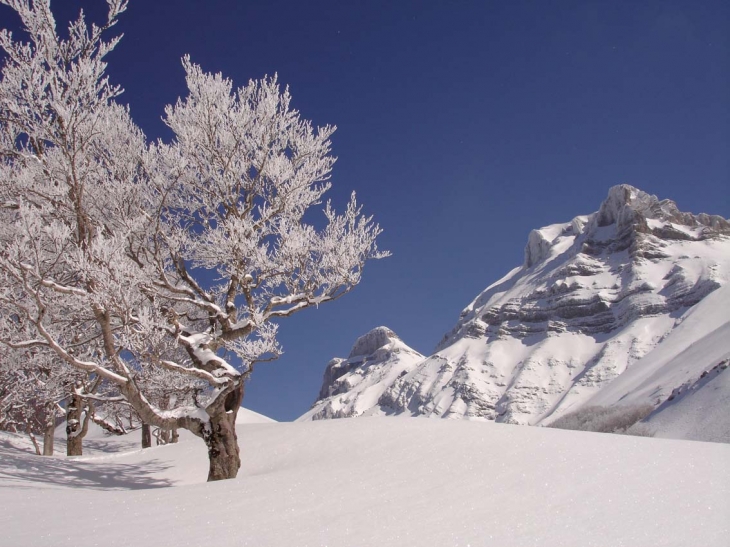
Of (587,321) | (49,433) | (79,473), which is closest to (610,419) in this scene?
(49,433)

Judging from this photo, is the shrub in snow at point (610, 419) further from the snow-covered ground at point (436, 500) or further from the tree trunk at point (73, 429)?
the snow-covered ground at point (436, 500)

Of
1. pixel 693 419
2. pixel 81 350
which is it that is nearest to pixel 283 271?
pixel 81 350

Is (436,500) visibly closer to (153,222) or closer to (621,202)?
(153,222)

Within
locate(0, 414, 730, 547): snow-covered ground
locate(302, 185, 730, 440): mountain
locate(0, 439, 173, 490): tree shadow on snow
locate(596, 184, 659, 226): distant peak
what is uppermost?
locate(596, 184, 659, 226): distant peak

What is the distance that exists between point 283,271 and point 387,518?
22.0 feet

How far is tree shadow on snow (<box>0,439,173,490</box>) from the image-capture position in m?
8.85

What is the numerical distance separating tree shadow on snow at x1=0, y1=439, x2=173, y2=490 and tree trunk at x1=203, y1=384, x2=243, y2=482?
1.42 metres

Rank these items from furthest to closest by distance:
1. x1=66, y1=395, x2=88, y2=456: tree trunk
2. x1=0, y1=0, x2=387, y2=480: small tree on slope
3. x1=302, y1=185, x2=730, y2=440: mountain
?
x1=302, y1=185, x2=730, y2=440: mountain, x1=66, y1=395, x2=88, y2=456: tree trunk, x1=0, y1=0, x2=387, y2=480: small tree on slope

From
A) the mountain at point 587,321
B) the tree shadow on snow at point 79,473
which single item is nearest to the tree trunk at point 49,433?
the tree shadow on snow at point 79,473

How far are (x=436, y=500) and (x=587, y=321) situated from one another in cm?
16895

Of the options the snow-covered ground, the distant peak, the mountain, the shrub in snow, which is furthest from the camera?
the distant peak

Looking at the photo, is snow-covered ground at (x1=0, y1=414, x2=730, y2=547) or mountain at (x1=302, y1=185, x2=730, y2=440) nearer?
snow-covered ground at (x1=0, y1=414, x2=730, y2=547)

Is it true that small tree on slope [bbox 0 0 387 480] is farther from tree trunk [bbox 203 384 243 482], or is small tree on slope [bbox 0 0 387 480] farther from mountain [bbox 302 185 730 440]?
mountain [bbox 302 185 730 440]

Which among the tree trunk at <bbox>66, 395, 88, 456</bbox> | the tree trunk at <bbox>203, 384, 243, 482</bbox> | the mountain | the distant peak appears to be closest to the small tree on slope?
the tree trunk at <bbox>203, 384, 243, 482</bbox>
